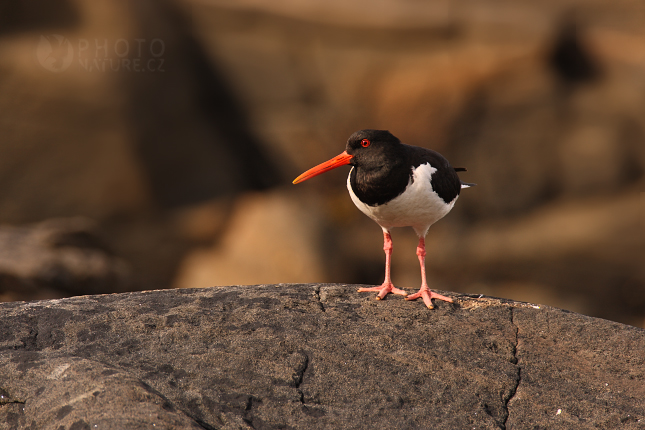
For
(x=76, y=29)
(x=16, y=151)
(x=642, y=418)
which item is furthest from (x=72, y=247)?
(x=642, y=418)

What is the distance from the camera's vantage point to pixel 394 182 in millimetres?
4184

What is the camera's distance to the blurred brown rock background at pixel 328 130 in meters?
9.55

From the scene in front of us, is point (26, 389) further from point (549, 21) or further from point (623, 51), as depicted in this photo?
point (623, 51)

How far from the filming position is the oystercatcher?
420 centimetres

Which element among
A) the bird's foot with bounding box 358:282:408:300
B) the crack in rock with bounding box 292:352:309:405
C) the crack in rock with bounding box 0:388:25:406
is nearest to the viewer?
the crack in rock with bounding box 0:388:25:406

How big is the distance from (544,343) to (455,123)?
22.0 feet

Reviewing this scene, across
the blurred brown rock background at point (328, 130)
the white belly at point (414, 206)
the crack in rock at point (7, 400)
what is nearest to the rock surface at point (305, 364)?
the crack in rock at point (7, 400)

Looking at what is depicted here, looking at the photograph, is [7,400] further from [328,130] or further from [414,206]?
[328,130]

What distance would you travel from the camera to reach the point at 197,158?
1047 cm

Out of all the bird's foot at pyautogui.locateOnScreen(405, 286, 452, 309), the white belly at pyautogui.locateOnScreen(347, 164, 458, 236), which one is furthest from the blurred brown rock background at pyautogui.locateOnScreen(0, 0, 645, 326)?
the white belly at pyautogui.locateOnScreen(347, 164, 458, 236)

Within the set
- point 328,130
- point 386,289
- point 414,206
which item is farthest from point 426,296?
point 328,130

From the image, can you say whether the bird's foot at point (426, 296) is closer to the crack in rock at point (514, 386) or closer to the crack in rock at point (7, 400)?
the crack in rock at point (514, 386)

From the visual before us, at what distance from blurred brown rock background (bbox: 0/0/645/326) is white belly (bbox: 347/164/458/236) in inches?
207

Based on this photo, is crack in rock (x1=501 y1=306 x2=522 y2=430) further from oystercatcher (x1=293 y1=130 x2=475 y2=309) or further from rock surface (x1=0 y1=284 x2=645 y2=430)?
oystercatcher (x1=293 y1=130 x2=475 y2=309)
